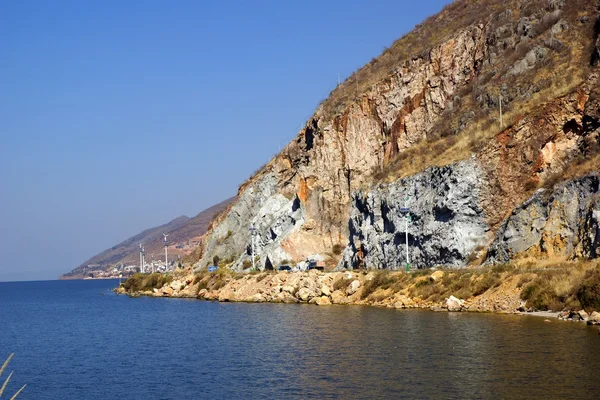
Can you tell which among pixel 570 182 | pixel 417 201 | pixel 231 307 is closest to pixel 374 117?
pixel 417 201

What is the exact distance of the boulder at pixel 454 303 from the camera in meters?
48.1

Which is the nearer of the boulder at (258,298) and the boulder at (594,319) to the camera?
the boulder at (594,319)

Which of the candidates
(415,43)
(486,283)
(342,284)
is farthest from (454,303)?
(415,43)

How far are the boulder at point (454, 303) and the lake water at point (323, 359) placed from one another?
58.7 inches

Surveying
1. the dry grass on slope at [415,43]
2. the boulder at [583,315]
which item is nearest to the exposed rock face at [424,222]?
the boulder at [583,315]

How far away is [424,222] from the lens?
63219 millimetres

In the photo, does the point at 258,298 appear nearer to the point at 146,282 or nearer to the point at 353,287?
the point at 353,287

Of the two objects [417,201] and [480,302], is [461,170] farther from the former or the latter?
[480,302]

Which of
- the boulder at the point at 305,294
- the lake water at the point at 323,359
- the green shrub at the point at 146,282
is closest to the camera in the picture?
the lake water at the point at 323,359

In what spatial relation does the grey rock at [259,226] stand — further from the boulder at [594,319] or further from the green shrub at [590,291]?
the boulder at [594,319]

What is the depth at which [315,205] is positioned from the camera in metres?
87.9

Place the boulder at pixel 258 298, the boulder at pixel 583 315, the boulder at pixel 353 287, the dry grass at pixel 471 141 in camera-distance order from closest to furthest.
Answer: the boulder at pixel 583 315 → the dry grass at pixel 471 141 → the boulder at pixel 353 287 → the boulder at pixel 258 298

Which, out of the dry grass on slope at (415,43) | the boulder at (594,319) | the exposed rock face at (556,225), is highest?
the dry grass on slope at (415,43)

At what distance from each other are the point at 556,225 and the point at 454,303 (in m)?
9.19
